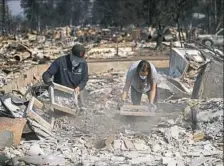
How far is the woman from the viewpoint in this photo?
9.08 m

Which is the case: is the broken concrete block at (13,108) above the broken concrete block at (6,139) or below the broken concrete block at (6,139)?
above

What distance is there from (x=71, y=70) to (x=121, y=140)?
215 centimetres

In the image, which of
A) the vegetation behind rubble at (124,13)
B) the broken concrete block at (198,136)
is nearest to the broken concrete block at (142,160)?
the broken concrete block at (198,136)

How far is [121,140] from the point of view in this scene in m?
7.97

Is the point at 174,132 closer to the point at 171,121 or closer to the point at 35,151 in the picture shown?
the point at 171,121

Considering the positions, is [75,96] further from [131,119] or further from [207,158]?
[207,158]

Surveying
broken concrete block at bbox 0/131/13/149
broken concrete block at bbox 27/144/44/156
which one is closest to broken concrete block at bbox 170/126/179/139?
broken concrete block at bbox 27/144/44/156

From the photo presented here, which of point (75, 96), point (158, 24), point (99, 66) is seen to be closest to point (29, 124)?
point (75, 96)

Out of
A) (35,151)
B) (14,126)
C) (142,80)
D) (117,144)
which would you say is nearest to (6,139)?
(14,126)

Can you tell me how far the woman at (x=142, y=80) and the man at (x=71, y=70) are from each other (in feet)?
2.94

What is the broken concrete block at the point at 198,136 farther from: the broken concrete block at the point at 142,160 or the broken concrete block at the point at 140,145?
the broken concrete block at the point at 142,160

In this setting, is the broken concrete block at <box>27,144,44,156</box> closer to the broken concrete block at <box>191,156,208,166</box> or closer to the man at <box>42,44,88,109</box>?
the man at <box>42,44,88,109</box>

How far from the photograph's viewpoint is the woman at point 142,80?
9.08m

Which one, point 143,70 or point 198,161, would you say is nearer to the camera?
point 198,161
